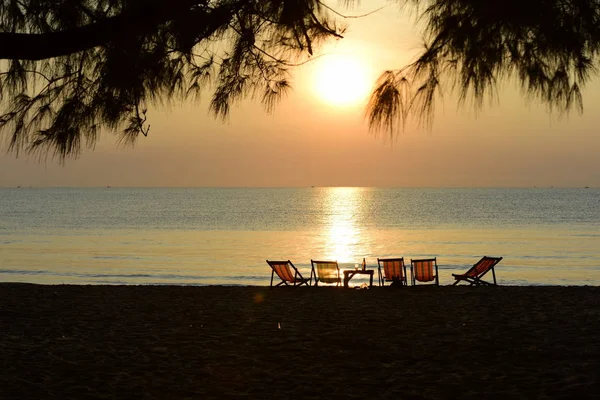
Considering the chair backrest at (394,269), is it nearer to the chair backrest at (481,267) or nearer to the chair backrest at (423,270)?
the chair backrest at (423,270)

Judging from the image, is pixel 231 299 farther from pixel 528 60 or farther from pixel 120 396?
pixel 528 60

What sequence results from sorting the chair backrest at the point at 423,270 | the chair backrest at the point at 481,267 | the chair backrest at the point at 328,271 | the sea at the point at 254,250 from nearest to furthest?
1. the chair backrest at the point at 481,267
2. the chair backrest at the point at 423,270
3. the chair backrest at the point at 328,271
4. the sea at the point at 254,250

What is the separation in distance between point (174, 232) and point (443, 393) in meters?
47.4

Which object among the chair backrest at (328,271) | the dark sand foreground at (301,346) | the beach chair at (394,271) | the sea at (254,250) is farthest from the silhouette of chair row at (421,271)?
the sea at (254,250)

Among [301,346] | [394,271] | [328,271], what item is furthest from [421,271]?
[301,346]

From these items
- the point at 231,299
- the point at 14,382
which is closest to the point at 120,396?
the point at 14,382

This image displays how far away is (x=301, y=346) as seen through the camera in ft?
23.9

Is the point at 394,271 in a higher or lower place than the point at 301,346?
higher

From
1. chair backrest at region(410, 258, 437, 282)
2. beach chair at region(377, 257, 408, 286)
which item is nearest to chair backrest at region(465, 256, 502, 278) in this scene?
chair backrest at region(410, 258, 437, 282)

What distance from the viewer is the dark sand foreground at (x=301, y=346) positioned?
5590mm

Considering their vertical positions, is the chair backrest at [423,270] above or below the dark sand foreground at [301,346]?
above

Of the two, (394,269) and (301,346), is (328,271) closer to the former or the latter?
(394,269)

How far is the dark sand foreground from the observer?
559cm

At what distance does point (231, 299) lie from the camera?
11625mm
